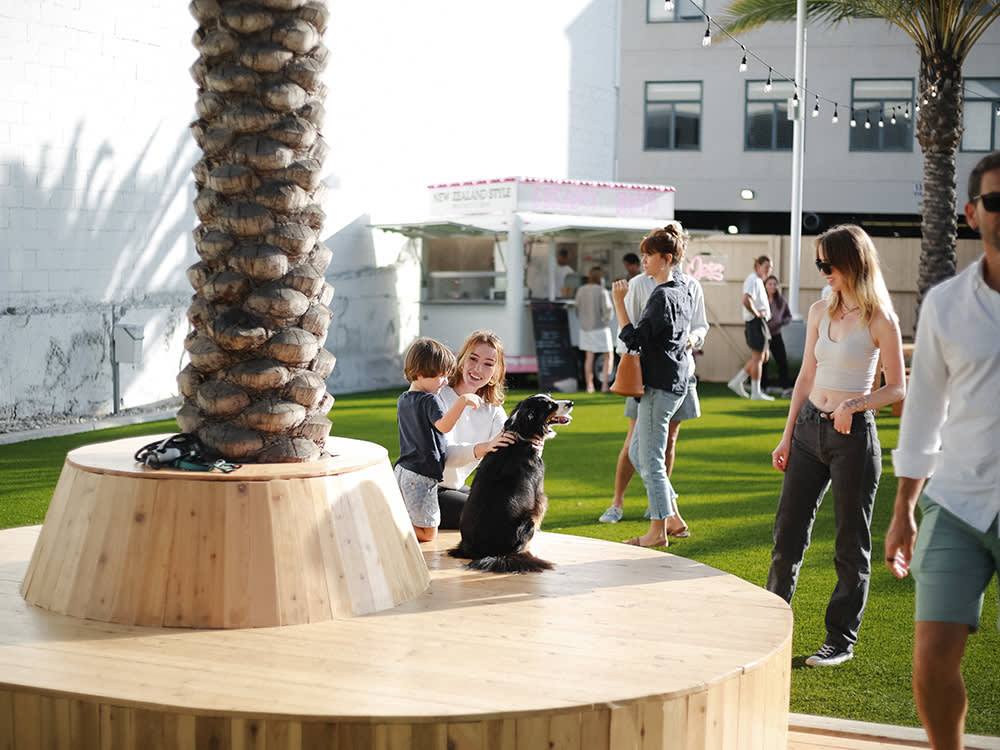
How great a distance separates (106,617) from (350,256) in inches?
572

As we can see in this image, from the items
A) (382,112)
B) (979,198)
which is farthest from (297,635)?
(382,112)

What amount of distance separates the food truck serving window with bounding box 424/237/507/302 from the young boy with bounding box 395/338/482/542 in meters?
13.5

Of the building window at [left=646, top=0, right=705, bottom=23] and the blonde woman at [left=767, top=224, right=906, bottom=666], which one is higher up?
the building window at [left=646, top=0, right=705, bottom=23]

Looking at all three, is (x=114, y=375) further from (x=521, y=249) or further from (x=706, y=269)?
(x=706, y=269)

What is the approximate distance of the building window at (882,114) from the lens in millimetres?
26016

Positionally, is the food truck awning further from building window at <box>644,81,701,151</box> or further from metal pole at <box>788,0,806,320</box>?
building window at <box>644,81,701,151</box>

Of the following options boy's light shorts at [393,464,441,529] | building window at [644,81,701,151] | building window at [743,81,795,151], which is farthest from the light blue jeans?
building window at [644,81,701,151]

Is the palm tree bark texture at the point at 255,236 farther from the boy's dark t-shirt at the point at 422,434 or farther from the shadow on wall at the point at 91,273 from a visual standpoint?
the shadow on wall at the point at 91,273

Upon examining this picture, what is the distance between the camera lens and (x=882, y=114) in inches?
1023

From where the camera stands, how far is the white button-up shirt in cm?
298

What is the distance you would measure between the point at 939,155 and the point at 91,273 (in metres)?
12.5

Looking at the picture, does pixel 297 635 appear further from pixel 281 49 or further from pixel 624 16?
pixel 624 16

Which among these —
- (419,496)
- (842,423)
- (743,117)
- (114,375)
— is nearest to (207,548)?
(419,496)

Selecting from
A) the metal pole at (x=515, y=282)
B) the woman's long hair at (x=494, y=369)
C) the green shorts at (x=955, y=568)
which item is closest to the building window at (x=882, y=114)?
the metal pole at (x=515, y=282)
